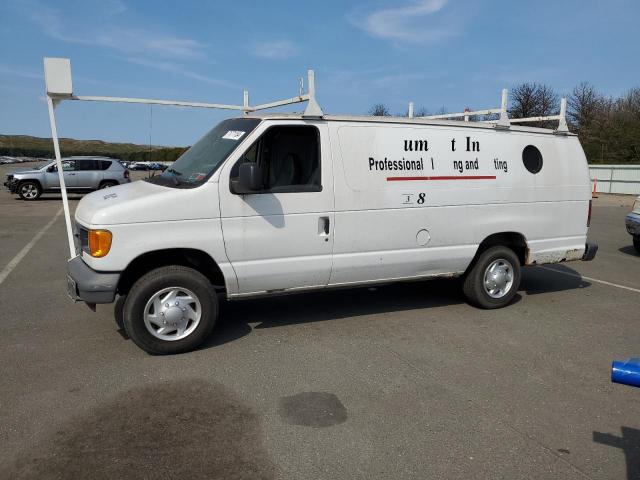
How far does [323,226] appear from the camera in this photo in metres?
5.09

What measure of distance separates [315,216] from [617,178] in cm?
3116

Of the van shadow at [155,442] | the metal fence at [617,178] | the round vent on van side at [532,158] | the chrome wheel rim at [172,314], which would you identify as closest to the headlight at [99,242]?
the chrome wheel rim at [172,314]

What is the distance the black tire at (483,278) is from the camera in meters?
6.07

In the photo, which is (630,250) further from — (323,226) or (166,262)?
(166,262)

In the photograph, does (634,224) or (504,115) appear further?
(634,224)

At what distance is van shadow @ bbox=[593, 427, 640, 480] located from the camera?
3113 millimetres

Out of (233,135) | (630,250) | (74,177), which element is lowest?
(630,250)

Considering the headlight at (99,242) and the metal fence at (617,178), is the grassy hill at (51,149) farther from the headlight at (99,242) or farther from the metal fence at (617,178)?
the headlight at (99,242)

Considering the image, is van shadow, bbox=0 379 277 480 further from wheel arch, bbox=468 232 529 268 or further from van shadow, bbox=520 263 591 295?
van shadow, bbox=520 263 591 295

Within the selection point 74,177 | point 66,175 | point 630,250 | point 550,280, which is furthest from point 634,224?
point 66,175

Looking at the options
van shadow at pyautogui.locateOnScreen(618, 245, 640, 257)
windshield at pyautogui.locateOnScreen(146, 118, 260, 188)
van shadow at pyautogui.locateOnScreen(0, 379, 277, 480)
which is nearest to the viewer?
van shadow at pyautogui.locateOnScreen(0, 379, 277, 480)

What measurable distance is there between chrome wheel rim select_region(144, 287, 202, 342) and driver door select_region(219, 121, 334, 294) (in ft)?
1.61

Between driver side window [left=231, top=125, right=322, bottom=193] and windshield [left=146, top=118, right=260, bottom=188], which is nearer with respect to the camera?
windshield [left=146, top=118, right=260, bottom=188]

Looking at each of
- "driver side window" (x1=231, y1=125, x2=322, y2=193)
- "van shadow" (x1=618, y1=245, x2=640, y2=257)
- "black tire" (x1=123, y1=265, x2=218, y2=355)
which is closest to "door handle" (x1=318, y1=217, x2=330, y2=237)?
"driver side window" (x1=231, y1=125, x2=322, y2=193)
